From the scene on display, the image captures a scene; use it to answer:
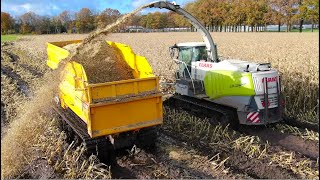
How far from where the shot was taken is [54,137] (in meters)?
7.11

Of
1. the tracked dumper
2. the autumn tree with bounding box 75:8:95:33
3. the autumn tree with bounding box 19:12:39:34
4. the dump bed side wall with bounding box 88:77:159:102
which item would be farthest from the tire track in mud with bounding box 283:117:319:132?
the autumn tree with bounding box 19:12:39:34

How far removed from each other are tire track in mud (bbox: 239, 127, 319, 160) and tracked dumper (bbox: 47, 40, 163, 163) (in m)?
2.63

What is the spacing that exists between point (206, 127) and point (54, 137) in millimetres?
3536

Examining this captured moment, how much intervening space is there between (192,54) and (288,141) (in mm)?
3622

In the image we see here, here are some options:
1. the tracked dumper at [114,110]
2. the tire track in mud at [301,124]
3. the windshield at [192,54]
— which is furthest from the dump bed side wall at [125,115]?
the tire track in mud at [301,124]

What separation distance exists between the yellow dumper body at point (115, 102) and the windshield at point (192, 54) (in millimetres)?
3023

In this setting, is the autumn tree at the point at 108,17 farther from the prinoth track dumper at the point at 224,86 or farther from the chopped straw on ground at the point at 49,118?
the prinoth track dumper at the point at 224,86

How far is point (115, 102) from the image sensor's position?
578 centimetres

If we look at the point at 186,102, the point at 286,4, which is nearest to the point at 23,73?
the point at 186,102

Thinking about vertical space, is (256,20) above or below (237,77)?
above

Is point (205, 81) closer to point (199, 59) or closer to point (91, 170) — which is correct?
point (199, 59)

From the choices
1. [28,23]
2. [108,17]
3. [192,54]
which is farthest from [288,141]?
[28,23]

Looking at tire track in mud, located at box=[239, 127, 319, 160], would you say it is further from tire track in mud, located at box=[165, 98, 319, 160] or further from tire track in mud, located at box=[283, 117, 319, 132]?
tire track in mud, located at box=[283, 117, 319, 132]

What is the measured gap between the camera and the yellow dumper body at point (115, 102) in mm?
5684
